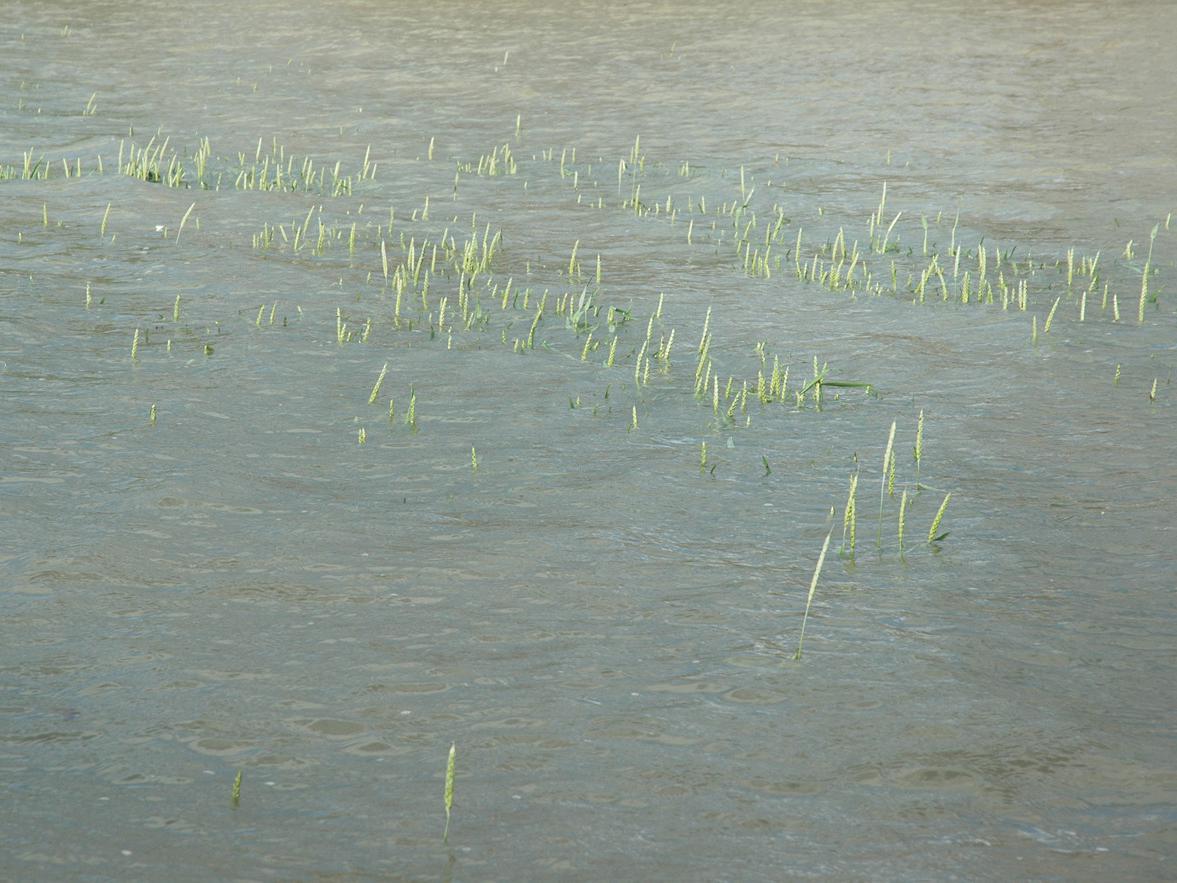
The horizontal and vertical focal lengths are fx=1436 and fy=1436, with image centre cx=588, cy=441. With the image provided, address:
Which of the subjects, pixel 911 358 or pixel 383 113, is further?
pixel 383 113

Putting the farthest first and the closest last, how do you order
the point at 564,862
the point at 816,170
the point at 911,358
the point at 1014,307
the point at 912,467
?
1. the point at 816,170
2. the point at 1014,307
3. the point at 911,358
4. the point at 912,467
5. the point at 564,862

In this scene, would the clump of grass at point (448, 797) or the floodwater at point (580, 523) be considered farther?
the floodwater at point (580, 523)

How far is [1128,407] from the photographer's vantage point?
7008 millimetres

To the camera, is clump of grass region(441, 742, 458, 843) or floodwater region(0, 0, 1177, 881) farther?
floodwater region(0, 0, 1177, 881)

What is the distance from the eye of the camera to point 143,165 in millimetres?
11992

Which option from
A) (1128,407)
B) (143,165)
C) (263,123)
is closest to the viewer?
(1128,407)

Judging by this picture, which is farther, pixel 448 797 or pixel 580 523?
pixel 580 523

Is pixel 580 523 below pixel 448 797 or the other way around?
below

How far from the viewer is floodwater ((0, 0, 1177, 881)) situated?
356cm

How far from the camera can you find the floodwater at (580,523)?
11.7 ft

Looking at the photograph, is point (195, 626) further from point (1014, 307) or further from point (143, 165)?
point (143, 165)

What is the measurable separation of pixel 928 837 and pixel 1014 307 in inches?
238

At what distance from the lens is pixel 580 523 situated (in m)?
5.48

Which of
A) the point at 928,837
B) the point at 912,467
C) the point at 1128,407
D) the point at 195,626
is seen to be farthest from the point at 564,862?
the point at 1128,407
